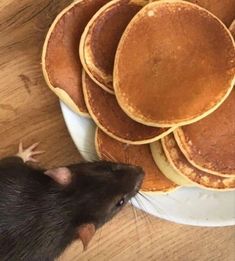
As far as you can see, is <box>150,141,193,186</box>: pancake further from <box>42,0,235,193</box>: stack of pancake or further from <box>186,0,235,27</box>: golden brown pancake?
<box>186,0,235,27</box>: golden brown pancake

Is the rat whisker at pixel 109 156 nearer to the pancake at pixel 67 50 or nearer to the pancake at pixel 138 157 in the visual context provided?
the pancake at pixel 138 157

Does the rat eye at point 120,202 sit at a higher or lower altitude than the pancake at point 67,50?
lower

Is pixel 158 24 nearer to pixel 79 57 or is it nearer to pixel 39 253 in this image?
pixel 79 57

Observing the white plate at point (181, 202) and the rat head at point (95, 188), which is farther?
the white plate at point (181, 202)

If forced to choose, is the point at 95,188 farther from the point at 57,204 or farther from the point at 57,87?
the point at 57,87

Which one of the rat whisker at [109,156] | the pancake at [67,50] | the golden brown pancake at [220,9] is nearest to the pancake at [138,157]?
the rat whisker at [109,156]

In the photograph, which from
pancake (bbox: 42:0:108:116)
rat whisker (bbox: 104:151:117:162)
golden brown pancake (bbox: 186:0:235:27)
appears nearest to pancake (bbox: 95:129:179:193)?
rat whisker (bbox: 104:151:117:162)
